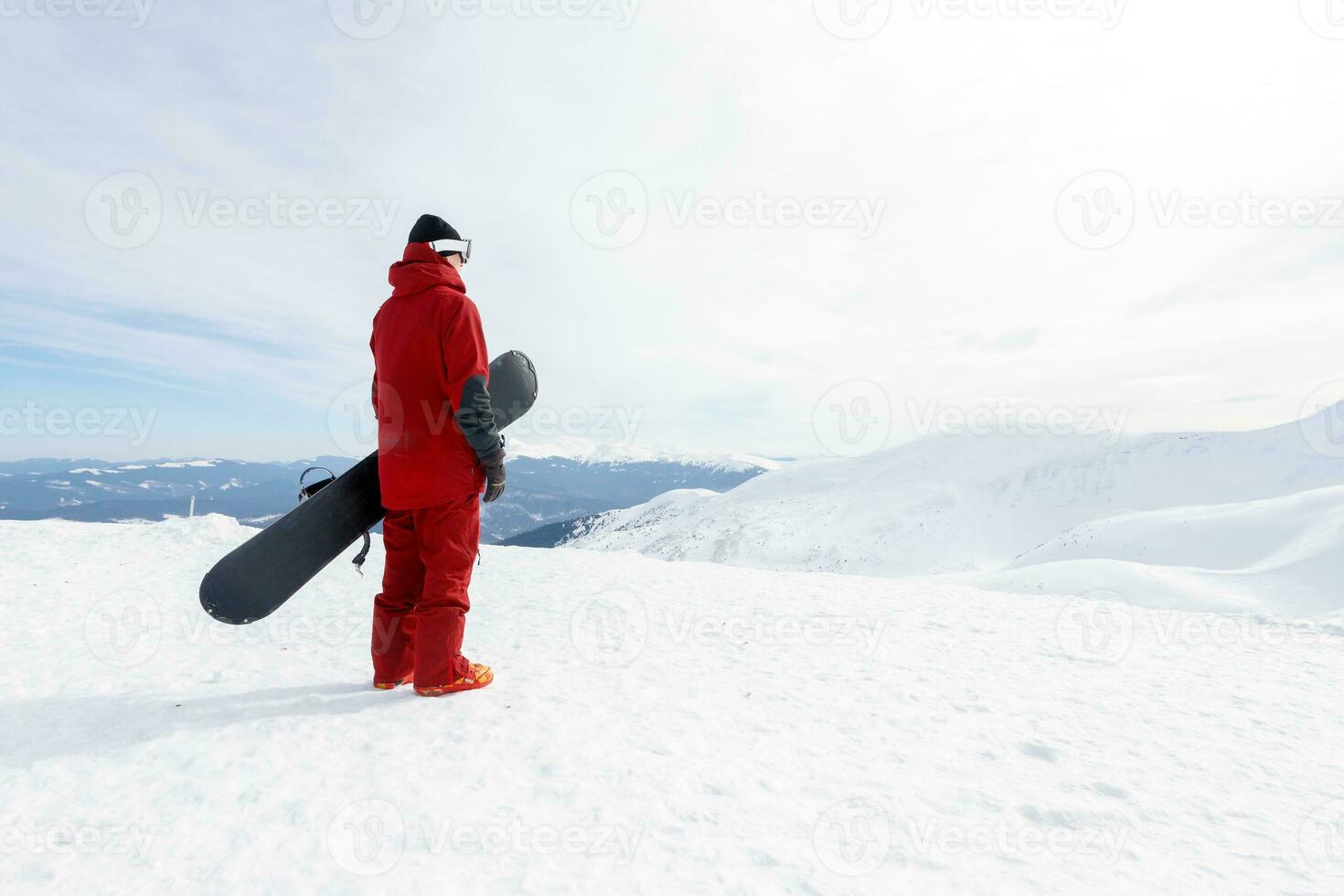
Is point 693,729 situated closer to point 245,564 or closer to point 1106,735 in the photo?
point 1106,735

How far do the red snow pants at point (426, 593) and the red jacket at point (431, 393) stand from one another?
0.16 metres

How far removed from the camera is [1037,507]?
43.5 meters

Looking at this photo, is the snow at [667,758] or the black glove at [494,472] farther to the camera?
the black glove at [494,472]

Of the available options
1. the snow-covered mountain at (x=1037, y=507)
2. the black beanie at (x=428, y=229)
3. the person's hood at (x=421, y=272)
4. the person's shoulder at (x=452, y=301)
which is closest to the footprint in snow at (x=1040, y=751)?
the person's shoulder at (x=452, y=301)

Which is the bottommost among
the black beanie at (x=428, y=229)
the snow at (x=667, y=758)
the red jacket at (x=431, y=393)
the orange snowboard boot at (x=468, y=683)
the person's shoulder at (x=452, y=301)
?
the snow at (x=667, y=758)

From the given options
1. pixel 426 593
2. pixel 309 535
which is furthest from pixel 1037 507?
pixel 309 535

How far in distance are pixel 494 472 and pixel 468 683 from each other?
4.62 feet

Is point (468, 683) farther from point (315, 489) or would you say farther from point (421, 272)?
point (421, 272)

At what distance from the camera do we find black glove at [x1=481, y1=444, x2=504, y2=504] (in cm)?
367

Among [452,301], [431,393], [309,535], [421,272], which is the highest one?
[421,272]

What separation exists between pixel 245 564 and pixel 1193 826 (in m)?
5.04

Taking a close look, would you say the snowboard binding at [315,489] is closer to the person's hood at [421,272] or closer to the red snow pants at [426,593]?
the red snow pants at [426,593]

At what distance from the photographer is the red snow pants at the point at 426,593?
3564mm

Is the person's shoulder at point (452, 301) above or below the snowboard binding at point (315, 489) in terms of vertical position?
above
